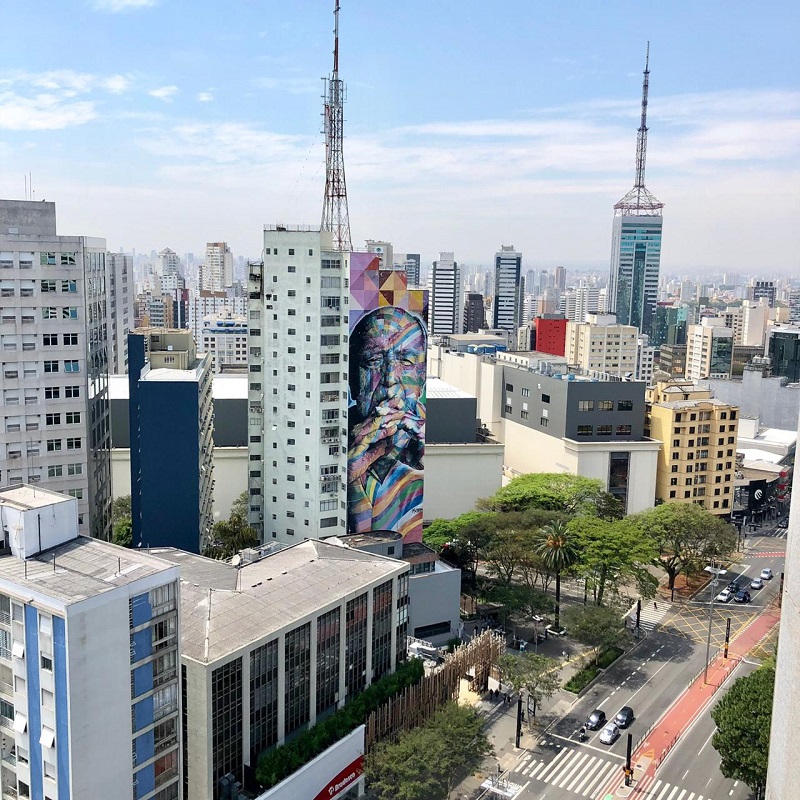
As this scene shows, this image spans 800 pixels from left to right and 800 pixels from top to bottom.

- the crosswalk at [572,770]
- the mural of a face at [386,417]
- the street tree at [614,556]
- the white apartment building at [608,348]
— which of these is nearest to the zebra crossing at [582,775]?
the crosswalk at [572,770]

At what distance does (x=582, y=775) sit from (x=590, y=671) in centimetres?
1021

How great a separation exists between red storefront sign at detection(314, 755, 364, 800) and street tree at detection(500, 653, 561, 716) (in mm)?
10508

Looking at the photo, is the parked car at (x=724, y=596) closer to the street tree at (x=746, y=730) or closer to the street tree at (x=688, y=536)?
the street tree at (x=688, y=536)

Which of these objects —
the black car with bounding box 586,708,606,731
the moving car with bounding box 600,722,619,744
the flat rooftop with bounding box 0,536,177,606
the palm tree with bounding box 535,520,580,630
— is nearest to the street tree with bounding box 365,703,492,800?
the moving car with bounding box 600,722,619,744

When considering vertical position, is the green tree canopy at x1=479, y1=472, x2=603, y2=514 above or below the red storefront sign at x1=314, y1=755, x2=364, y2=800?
above

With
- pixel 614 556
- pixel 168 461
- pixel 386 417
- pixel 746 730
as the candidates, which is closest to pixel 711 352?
pixel 614 556

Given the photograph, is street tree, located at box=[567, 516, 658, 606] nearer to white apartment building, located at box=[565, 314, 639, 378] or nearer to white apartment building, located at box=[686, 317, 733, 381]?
white apartment building, located at box=[565, 314, 639, 378]

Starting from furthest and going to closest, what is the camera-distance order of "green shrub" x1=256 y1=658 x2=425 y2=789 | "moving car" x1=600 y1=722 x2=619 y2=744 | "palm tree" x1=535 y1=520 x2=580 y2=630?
"palm tree" x1=535 y1=520 x2=580 y2=630, "moving car" x1=600 y1=722 x2=619 y2=744, "green shrub" x1=256 y1=658 x2=425 y2=789

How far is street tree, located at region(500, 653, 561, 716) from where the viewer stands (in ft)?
144

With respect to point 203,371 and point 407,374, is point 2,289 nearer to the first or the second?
point 203,371

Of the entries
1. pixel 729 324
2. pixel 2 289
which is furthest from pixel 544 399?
pixel 729 324

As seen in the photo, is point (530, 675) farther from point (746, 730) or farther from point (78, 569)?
point (78, 569)

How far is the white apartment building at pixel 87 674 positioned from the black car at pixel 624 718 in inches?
960

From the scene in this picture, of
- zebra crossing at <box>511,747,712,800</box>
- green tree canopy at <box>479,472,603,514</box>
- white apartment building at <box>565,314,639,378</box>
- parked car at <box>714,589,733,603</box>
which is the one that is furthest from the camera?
white apartment building at <box>565,314,639,378</box>
